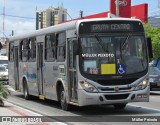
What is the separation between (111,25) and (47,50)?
389 centimetres

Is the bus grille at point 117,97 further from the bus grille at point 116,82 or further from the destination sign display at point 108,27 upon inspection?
the destination sign display at point 108,27

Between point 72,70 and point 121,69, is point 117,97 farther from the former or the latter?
point 72,70

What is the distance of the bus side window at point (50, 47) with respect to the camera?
54.3 feet

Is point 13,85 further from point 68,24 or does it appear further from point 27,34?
point 68,24

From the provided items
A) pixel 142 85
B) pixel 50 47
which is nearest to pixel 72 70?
pixel 142 85

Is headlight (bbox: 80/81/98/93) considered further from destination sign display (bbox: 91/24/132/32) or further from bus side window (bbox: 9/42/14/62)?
bus side window (bbox: 9/42/14/62)

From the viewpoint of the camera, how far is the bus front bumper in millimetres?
13609

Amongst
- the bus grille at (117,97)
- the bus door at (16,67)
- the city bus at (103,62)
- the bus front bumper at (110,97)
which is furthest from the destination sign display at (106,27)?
the bus door at (16,67)

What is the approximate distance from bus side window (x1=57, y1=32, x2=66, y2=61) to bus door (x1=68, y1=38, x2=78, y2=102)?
56 centimetres

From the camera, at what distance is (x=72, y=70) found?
568 inches

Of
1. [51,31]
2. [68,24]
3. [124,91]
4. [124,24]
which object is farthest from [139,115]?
[51,31]

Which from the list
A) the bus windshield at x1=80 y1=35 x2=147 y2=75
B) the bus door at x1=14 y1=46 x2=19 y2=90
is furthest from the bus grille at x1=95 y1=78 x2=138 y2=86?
the bus door at x1=14 y1=46 x2=19 y2=90

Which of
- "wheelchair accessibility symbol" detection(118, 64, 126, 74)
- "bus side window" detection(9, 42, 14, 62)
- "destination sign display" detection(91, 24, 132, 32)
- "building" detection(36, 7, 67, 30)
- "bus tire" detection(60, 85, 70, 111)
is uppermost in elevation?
"building" detection(36, 7, 67, 30)

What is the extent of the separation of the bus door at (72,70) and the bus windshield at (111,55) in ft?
1.46
